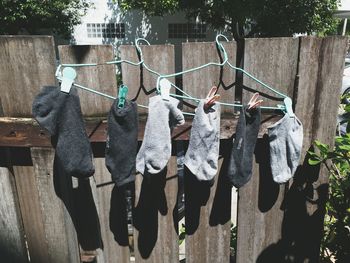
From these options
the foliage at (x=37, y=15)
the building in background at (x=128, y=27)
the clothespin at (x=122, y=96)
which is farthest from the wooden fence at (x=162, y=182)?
the building in background at (x=128, y=27)

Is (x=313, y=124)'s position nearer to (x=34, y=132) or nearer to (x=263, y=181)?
(x=263, y=181)

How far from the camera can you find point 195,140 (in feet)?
5.08

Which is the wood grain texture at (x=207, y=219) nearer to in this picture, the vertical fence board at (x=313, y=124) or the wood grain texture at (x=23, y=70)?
the vertical fence board at (x=313, y=124)

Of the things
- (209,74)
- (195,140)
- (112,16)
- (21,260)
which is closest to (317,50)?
(209,74)

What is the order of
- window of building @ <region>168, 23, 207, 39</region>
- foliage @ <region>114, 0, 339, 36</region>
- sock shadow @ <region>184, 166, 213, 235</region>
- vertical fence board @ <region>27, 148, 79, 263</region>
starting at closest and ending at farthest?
1. vertical fence board @ <region>27, 148, 79, 263</region>
2. sock shadow @ <region>184, 166, 213, 235</region>
3. foliage @ <region>114, 0, 339, 36</region>
4. window of building @ <region>168, 23, 207, 39</region>

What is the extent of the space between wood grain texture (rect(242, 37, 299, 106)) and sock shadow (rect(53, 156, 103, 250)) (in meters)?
0.98

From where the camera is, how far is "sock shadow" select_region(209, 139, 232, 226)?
1.78 m

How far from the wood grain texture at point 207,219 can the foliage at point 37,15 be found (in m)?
12.9

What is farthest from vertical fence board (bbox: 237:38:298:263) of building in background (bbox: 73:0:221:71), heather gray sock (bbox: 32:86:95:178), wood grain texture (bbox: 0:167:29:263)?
building in background (bbox: 73:0:221:71)

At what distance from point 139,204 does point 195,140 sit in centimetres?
57

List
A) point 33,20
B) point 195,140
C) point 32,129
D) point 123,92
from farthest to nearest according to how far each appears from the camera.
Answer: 1. point 33,20
2. point 32,129
3. point 195,140
4. point 123,92

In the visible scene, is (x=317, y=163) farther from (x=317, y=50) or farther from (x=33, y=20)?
(x=33, y=20)

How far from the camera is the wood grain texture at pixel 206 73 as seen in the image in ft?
5.26

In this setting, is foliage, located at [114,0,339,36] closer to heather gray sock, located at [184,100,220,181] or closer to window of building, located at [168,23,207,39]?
window of building, located at [168,23,207,39]
